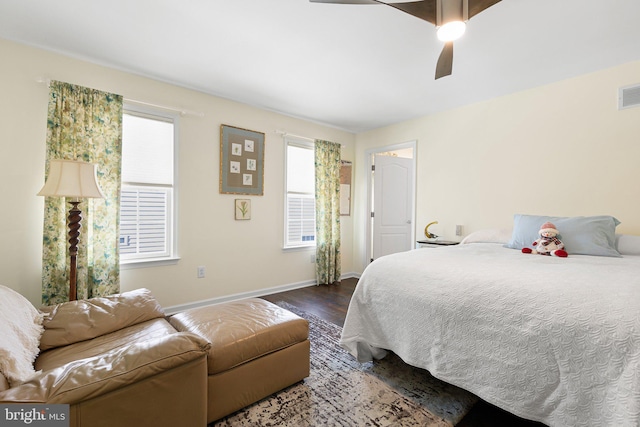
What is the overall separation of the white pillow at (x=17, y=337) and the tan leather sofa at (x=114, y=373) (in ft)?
0.14

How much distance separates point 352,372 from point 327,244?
2478 millimetres

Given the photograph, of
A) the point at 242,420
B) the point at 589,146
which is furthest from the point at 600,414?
the point at 589,146

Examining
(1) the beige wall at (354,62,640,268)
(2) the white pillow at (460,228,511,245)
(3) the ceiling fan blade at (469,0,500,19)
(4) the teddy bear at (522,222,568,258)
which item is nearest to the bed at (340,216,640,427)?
(4) the teddy bear at (522,222,568,258)

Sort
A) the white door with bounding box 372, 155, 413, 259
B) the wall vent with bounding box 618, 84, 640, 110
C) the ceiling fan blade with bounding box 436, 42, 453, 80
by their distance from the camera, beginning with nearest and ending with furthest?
the ceiling fan blade with bounding box 436, 42, 453, 80, the wall vent with bounding box 618, 84, 640, 110, the white door with bounding box 372, 155, 413, 259

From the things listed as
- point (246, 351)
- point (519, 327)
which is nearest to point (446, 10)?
point (519, 327)

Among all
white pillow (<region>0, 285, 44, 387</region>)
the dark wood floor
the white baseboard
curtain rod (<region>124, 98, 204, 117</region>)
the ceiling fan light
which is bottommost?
the dark wood floor

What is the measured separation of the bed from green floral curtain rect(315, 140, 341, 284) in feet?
7.60

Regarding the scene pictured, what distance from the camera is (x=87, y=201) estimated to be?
8.20 ft

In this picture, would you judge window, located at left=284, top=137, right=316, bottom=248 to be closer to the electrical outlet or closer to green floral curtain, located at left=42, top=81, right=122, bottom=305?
the electrical outlet

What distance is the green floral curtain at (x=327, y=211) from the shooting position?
4.30 m

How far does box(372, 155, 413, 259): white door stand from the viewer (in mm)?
4723

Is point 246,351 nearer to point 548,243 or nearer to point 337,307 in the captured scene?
point 337,307

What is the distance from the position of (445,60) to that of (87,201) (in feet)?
10.4

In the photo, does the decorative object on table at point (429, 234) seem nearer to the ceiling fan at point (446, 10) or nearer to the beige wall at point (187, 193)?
the beige wall at point (187, 193)
